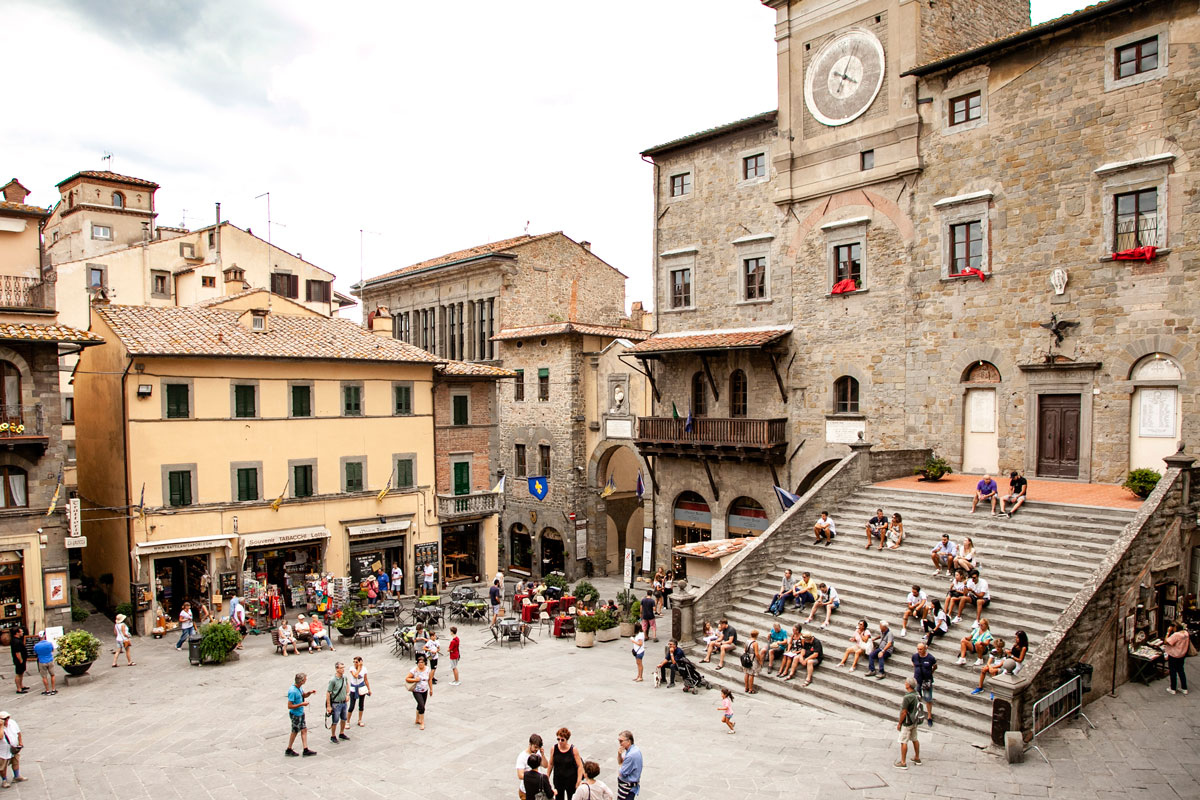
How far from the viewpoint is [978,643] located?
16266 millimetres

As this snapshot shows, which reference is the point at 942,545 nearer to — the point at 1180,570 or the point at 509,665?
the point at 1180,570

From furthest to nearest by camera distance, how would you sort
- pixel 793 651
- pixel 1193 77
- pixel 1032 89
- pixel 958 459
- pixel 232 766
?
pixel 958 459
pixel 1032 89
pixel 1193 77
pixel 793 651
pixel 232 766

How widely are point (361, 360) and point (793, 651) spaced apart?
1980 centimetres

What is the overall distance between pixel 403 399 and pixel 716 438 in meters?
12.4

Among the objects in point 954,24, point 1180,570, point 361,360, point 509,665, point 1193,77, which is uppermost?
point 954,24

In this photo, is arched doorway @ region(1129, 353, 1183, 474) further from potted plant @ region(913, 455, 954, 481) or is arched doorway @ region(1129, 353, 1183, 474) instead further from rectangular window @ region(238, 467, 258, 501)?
rectangular window @ region(238, 467, 258, 501)

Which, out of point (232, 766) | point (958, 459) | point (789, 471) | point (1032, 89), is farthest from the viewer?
point (789, 471)

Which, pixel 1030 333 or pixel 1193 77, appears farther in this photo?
pixel 1030 333

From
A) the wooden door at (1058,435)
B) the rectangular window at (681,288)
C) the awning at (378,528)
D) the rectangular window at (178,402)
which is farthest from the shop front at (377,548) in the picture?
the wooden door at (1058,435)

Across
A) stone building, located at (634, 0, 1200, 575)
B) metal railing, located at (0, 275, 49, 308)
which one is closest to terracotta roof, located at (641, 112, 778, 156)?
stone building, located at (634, 0, 1200, 575)

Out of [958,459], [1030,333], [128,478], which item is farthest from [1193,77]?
[128,478]

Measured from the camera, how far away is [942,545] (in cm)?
1933

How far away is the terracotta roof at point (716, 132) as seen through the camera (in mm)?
30578

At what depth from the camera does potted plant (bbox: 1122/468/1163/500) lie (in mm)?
19703
